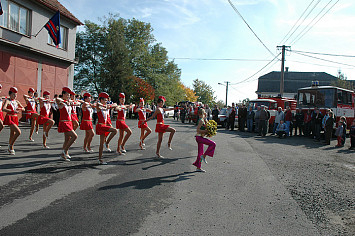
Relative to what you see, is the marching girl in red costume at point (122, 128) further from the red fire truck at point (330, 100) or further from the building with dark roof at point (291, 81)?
the building with dark roof at point (291, 81)

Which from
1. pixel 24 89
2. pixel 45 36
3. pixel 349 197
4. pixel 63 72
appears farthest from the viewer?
pixel 63 72

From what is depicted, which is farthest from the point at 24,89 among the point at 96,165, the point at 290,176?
the point at 290,176

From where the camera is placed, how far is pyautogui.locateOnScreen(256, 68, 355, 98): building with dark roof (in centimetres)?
7574

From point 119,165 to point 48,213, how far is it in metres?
3.48

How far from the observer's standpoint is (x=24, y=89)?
1864 centimetres

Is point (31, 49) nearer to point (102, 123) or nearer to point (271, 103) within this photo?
point (102, 123)

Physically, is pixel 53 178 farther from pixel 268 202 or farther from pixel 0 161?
pixel 268 202

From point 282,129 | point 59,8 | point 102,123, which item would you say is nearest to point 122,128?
point 102,123

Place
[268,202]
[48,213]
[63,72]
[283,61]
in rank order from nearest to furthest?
[48,213]
[268,202]
[63,72]
[283,61]

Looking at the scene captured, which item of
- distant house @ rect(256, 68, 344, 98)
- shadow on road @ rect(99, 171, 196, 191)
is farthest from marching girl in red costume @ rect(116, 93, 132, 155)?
distant house @ rect(256, 68, 344, 98)

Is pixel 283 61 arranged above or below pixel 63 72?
above

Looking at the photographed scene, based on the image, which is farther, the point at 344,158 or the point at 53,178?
the point at 344,158

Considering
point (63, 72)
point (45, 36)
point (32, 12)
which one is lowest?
point (63, 72)

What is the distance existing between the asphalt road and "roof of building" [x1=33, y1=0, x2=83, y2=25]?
1509 cm
